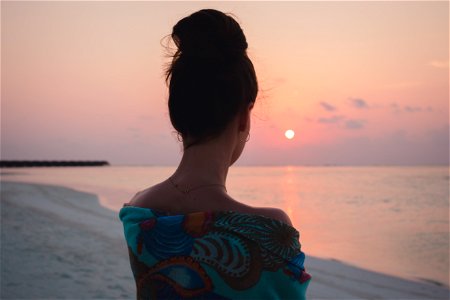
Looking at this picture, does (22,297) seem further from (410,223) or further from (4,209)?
(410,223)

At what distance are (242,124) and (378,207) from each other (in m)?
22.0

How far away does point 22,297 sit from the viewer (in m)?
5.58

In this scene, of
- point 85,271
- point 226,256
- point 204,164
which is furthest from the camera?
point 85,271

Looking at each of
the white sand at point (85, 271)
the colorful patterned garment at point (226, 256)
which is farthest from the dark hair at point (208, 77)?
the white sand at point (85, 271)

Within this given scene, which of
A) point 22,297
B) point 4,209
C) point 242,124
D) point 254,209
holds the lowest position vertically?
point 4,209

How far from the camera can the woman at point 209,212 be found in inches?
57.8

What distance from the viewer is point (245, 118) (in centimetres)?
159

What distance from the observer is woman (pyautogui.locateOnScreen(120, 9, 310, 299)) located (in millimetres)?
1468

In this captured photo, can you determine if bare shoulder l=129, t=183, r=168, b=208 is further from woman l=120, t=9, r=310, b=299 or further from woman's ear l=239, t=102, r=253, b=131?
woman's ear l=239, t=102, r=253, b=131

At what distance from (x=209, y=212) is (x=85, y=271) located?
19.1 feet

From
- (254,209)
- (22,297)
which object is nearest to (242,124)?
(254,209)

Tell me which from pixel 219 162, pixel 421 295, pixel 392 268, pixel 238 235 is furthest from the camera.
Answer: pixel 392 268

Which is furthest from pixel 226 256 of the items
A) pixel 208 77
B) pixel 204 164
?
pixel 208 77

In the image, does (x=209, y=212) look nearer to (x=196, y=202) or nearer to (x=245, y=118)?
(x=196, y=202)
